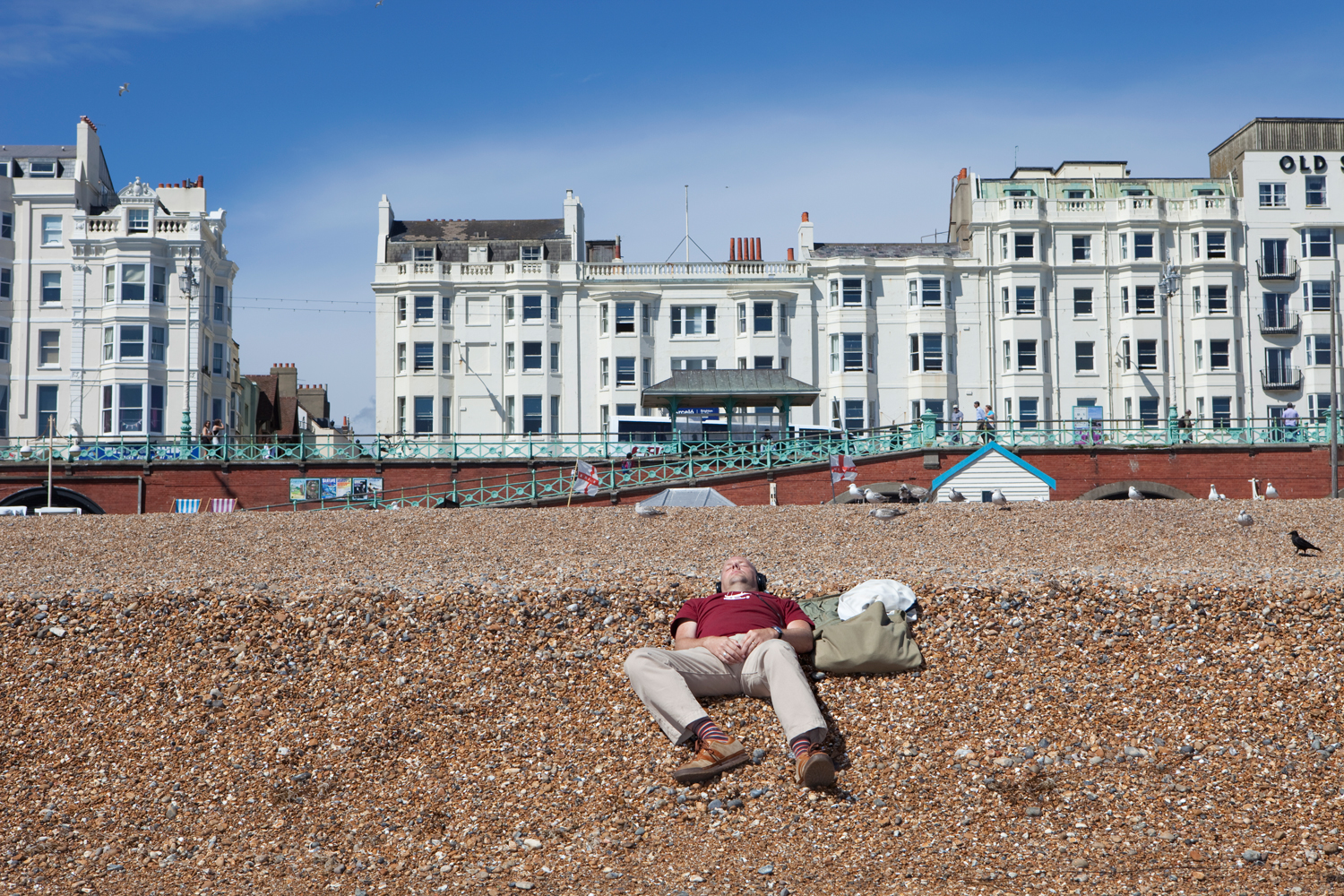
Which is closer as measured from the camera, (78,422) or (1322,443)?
(1322,443)

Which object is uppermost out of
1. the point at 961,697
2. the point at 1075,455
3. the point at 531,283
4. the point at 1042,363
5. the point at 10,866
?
the point at 531,283

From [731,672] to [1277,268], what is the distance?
49.0 meters

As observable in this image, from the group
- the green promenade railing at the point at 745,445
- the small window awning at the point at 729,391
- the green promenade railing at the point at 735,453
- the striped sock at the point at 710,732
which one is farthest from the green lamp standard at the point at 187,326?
the striped sock at the point at 710,732

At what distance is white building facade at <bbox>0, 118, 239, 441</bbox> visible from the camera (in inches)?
1716

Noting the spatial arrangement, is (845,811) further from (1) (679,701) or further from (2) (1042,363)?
(2) (1042,363)

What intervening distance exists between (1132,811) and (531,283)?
4318 centimetres

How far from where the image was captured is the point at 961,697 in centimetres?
811

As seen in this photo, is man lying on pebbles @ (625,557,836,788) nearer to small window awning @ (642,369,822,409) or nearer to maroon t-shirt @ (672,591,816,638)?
maroon t-shirt @ (672,591,816,638)

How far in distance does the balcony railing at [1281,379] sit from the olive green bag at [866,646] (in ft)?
149

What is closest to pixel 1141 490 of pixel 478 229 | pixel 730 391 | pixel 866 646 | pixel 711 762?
pixel 730 391

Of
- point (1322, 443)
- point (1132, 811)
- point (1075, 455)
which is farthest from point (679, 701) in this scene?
point (1322, 443)

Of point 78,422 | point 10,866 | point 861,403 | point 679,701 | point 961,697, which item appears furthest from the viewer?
point 861,403

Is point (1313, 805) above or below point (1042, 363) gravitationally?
below

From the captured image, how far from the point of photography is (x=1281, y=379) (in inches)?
1891
